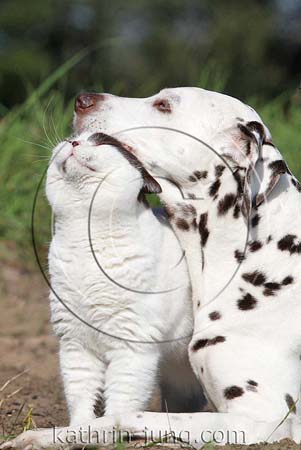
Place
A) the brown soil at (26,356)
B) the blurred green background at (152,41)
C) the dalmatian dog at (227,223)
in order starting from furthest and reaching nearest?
the blurred green background at (152,41) < the brown soil at (26,356) < the dalmatian dog at (227,223)

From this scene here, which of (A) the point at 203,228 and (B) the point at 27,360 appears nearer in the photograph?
(A) the point at 203,228

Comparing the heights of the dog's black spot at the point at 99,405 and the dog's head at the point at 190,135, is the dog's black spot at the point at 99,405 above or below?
below

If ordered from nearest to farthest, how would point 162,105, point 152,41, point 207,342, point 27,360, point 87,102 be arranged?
point 207,342
point 87,102
point 162,105
point 27,360
point 152,41

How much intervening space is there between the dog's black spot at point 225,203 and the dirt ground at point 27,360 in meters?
1.00

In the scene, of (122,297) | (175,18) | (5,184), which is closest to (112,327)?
(122,297)

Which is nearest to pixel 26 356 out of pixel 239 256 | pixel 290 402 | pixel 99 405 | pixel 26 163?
pixel 26 163

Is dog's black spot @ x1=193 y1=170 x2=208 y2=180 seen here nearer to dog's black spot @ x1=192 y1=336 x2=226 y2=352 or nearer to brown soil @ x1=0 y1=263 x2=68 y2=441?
dog's black spot @ x1=192 y1=336 x2=226 y2=352

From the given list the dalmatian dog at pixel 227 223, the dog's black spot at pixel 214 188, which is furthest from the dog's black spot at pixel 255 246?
the dog's black spot at pixel 214 188

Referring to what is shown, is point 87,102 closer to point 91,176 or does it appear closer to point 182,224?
point 91,176

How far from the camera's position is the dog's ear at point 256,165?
12.0 ft

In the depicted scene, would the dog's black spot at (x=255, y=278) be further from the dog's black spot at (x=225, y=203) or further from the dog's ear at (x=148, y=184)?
the dog's ear at (x=148, y=184)

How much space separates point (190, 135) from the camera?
3801 millimetres

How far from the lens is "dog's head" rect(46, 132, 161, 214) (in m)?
3.50

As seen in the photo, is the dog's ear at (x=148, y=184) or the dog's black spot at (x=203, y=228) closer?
the dog's ear at (x=148, y=184)
